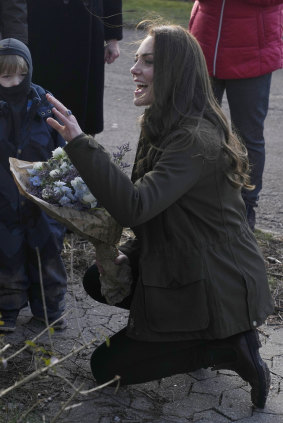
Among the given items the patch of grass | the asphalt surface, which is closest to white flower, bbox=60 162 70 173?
the asphalt surface

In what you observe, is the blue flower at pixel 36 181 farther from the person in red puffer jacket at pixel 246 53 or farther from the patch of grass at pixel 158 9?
the patch of grass at pixel 158 9

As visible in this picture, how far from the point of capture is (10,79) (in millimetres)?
3998

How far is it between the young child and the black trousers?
1.93 ft

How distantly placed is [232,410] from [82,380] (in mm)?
654

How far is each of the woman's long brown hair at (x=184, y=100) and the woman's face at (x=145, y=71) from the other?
0.13ft

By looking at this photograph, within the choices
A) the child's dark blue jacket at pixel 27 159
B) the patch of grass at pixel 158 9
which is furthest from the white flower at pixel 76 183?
the patch of grass at pixel 158 9

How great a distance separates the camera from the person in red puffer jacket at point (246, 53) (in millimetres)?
5113

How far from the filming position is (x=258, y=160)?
5254mm

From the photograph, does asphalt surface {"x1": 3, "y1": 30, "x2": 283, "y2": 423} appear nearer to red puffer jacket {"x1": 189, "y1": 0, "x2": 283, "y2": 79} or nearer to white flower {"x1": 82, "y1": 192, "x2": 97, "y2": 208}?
white flower {"x1": 82, "y1": 192, "x2": 97, "y2": 208}

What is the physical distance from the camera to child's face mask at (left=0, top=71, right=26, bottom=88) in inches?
157

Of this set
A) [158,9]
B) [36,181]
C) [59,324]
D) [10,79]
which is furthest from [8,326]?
[158,9]

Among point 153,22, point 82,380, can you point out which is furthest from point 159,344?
point 153,22

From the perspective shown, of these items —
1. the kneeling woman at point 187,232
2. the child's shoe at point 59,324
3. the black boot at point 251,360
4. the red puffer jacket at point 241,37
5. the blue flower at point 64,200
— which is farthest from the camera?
the red puffer jacket at point 241,37

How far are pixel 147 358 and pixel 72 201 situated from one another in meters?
0.72
